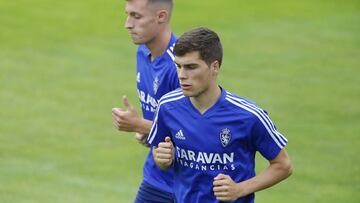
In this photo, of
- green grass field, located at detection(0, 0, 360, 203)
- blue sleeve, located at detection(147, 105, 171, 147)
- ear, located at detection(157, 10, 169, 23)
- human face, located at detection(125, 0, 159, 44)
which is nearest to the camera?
blue sleeve, located at detection(147, 105, 171, 147)

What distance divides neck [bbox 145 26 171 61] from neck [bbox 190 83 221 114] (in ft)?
4.13

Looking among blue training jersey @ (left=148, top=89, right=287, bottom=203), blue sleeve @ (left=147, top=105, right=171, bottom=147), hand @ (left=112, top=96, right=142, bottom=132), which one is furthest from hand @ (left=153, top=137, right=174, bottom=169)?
hand @ (left=112, top=96, right=142, bottom=132)

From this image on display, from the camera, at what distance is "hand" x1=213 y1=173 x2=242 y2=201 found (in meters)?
7.23

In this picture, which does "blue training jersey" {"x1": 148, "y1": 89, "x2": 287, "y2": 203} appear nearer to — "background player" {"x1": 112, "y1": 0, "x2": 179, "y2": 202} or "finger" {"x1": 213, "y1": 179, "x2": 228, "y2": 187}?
"finger" {"x1": 213, "y1": 179, "x2": 228, "y2": 187}

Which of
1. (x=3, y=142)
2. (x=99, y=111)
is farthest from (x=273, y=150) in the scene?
(x=99, y=111)

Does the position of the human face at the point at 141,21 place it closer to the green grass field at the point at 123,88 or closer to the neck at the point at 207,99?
the neck at the point at 207,99

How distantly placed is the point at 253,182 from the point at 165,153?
653 mm

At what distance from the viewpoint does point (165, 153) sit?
7414 millimetres

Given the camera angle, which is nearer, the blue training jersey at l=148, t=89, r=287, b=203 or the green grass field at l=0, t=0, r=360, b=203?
the blue training jersey at l=148, t=89, r=287, b=203

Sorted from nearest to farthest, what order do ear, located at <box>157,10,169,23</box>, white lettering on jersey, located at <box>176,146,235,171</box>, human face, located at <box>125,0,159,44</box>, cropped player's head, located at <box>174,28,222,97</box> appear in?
1. cropped player's head, located at <box>174,28,222,97</box>
2. white lettering on jersey, located at <box>176,146,235,171</box>
3. human face, located at <box>125,0,159,44</box>
4. ear, located at <box>157,10,169,23</box>

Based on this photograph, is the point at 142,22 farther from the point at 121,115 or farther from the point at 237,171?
the point at 237,171

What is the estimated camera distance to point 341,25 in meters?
21.2

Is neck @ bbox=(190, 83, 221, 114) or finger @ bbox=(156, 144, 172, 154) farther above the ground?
neck @ bbox=(190, 83, 221, 114)

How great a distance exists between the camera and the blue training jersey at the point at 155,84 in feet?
28.0
